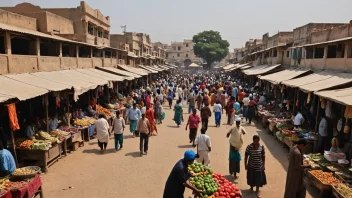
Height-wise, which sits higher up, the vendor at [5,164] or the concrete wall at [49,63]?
the concrete wall at [49,63]

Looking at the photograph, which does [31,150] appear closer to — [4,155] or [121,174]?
[4,155]

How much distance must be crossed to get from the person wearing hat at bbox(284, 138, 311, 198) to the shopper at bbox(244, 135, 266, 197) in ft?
2.87

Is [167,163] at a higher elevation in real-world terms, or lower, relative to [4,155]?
lower

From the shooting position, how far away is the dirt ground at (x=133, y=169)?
6.97 meters

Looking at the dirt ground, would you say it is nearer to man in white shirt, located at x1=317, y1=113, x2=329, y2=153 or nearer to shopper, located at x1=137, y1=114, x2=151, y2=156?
shopper, located at x1=137, y1=114, x2=151, y2=156

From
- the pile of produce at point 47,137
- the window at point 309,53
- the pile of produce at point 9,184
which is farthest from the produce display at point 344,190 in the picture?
the window at point 309,53

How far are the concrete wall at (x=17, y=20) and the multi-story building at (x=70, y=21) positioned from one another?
84cm

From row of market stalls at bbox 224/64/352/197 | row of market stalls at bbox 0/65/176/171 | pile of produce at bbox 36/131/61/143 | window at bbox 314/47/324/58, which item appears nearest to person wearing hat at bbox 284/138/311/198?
row of market stalls at bbox 224/64/352/197

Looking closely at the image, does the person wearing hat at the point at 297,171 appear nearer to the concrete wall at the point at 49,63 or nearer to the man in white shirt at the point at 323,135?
the man in white shirt at the point at 323,135

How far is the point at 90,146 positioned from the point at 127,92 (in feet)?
40.9

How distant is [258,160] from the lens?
6590mm

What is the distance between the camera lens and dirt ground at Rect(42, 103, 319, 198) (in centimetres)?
697

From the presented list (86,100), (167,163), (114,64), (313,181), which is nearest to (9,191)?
(167,163)

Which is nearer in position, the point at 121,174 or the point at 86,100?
the point at 121,174
